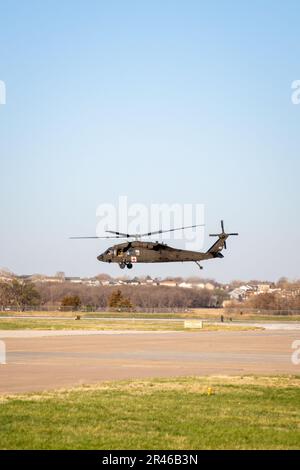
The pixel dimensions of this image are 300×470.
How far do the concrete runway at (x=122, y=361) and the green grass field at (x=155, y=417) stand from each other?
2.85 m

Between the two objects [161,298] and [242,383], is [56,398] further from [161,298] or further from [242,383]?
[161,298]

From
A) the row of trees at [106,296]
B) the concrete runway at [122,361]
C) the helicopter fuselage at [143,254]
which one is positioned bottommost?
the concrete runway at [122,361]

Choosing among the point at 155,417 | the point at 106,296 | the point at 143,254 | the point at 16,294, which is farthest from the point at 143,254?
the point at 106,296

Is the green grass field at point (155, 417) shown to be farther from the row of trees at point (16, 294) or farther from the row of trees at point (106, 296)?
the row of trees at point (106, 296)

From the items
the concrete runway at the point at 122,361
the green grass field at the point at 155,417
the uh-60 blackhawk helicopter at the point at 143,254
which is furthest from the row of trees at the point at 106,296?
the green grass field at the point at 155,417

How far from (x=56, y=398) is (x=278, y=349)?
2472 centimetres

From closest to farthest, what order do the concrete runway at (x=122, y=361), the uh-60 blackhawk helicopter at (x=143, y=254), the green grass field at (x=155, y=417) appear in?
1. the green grass field at (x=155, y=417)
2. the concrete runway at (x=122, y=361)
3. the uh-60 blackhawk helicopter at (x=143, y=254)

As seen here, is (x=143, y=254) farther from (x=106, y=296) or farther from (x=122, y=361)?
(x=106, y=296)

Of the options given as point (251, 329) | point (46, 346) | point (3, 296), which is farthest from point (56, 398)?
point (3, 296)

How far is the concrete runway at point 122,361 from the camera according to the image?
83.0ft

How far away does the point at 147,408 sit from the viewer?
59.0ft

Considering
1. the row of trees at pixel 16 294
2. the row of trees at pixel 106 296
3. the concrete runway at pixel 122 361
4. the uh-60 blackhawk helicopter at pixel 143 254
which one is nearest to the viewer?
the concrete runway at pixel 122 361

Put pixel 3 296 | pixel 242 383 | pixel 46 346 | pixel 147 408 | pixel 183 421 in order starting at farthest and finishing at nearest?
pixel 3 296
pixel 46 346
pixel 242 383
pixel 147 408
pixel 183 421

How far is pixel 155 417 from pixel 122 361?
51.2ft
